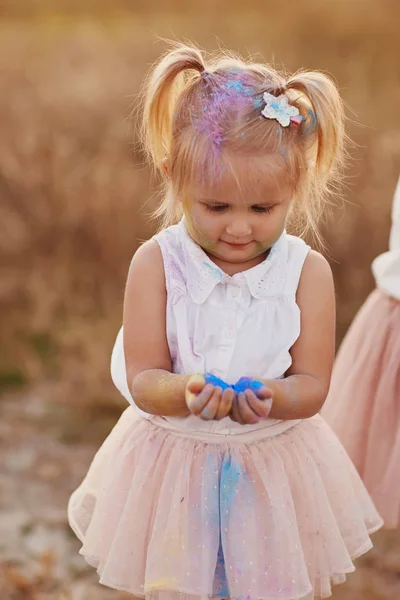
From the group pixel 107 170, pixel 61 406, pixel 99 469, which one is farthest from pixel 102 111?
pixel 99 469

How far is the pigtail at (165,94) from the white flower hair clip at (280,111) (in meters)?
0.15

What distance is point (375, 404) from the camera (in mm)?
2279

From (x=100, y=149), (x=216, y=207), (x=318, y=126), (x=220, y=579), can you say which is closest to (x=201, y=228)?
(x=216, y=207)

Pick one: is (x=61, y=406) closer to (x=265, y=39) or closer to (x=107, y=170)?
(x=107, y=170)

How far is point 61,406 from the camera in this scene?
3.44 metres

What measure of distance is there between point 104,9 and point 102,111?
733 mm

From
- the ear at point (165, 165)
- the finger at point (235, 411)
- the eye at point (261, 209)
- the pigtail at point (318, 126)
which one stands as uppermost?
the pigtail at point (318, 126)

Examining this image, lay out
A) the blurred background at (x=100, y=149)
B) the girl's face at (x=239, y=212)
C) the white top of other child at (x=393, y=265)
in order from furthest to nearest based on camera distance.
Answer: the blurred background at (x=100, y=149), the white top of other child at (x=393, y=265), the girl's face at (x=239, y=212)

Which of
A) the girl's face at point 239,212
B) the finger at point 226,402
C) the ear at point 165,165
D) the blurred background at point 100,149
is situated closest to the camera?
the finger at point 226,402

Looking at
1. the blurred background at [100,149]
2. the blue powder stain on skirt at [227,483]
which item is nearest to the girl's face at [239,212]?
the blue powder stain on skirt at [227,483]

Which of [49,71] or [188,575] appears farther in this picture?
[49,71]

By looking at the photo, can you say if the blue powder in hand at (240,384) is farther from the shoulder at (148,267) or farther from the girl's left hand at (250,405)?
the shoulder at (148,267)

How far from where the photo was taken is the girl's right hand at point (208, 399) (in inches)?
52.6

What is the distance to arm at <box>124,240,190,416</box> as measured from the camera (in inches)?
59.9
